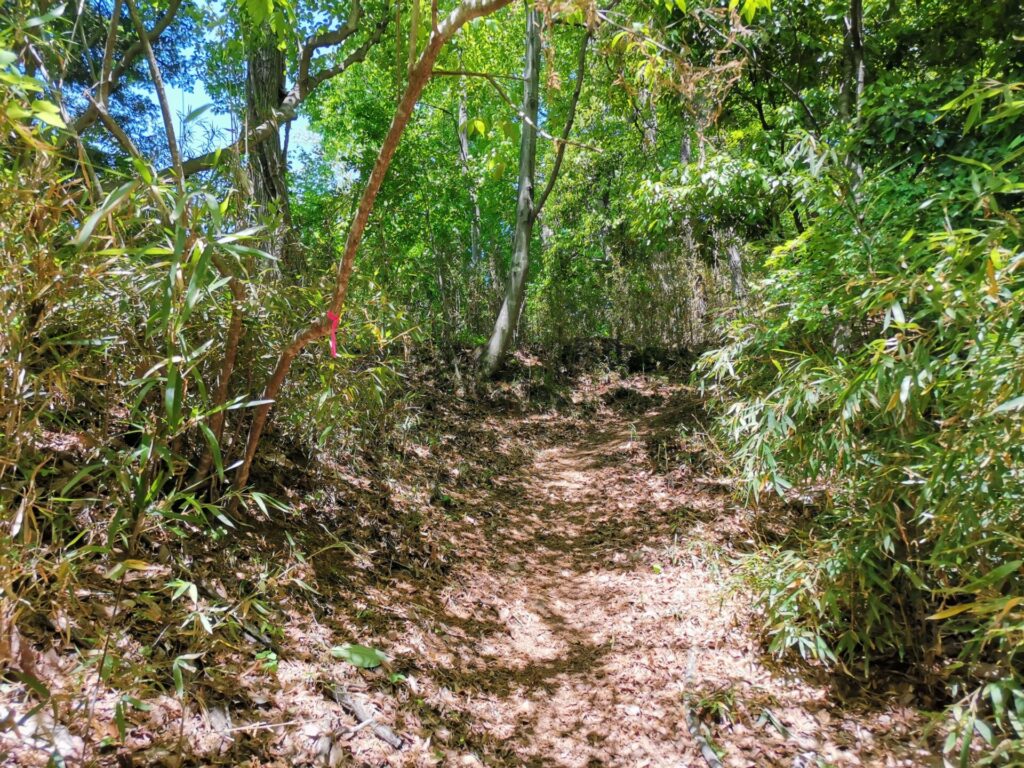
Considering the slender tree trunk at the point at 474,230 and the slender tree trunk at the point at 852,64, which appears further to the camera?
the slender tree trunk at the point at 474,230

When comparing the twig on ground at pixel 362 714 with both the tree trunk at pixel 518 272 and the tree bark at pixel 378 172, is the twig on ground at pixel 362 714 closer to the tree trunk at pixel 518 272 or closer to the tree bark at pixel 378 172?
the tree bark at pixel 378 172

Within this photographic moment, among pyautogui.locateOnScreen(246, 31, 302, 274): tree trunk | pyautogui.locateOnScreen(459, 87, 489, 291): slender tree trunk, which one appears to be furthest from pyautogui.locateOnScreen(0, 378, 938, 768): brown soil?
pyautogui.locateOnScreen(459, 87, 489, 291): slender tree trunk

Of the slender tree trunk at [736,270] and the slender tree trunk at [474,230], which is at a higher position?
the slender tree trunk at [474,230]

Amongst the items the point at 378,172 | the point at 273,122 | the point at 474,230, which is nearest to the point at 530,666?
the point at 378,172

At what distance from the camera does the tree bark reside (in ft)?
4.44

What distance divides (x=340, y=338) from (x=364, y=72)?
7.53m

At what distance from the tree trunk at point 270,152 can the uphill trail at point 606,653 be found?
1.77m

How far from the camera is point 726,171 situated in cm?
413

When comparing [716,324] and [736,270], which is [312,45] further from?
[736,270]

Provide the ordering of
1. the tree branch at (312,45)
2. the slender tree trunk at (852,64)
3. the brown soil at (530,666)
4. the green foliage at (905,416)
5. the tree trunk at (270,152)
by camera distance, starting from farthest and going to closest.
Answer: the tree branch at (312,45), the slender tree trunk at (852,64), the tree trunk at (270,152), the brown soil at (530,666), the green foliage at (905,416)

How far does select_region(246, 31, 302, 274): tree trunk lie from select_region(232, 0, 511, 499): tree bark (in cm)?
68

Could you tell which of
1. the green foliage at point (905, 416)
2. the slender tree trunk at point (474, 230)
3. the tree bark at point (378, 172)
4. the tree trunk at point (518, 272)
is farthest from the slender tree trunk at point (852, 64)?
the slender tree trunk at point (474, 230)

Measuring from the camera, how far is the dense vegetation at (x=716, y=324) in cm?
133

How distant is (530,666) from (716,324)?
2398 mm
